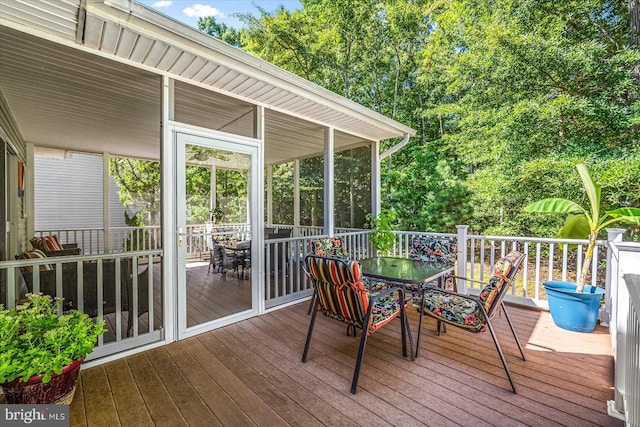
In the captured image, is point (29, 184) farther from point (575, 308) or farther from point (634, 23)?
point (634, 23)

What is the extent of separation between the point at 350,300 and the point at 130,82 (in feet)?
10.9

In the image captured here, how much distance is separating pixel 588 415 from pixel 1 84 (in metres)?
6.15

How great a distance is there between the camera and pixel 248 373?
8.08ft

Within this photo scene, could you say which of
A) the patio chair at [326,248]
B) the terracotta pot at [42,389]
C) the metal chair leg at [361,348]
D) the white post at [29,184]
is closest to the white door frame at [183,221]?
the patio chair at [326,248]

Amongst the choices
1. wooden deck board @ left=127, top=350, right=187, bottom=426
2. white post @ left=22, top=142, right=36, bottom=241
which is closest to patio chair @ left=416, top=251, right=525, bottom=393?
wooden deck board @ left=127, top=350, right=187, bottom=426

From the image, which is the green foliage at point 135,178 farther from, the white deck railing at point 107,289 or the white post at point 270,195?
the white deck railing at point 107,289

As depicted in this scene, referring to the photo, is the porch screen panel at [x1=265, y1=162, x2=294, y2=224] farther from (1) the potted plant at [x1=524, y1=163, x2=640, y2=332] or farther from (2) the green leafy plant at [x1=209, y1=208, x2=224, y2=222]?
(1) the potted plant at [x1=524, y1=163, x2=640, y2=332]

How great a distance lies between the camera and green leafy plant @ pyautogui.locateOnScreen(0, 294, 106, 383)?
1.75 m

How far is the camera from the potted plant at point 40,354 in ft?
5.81

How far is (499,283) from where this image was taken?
2.40 m

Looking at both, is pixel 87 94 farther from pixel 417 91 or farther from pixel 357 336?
pixel 417 91

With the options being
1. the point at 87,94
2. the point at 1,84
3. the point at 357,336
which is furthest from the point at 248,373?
the point at 1,84

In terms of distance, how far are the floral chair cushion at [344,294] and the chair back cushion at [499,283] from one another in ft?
2.45
